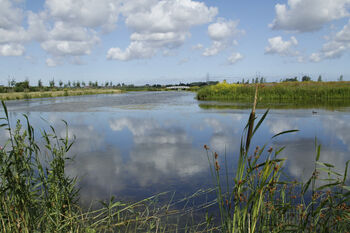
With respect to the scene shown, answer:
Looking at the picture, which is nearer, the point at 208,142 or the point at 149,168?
the point at 149,168

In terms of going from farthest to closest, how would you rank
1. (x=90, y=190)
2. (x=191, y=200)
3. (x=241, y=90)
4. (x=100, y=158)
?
(x=241, y=90) < (x=100, y=158) < (x=90, y=190) < (x=191, y=200)

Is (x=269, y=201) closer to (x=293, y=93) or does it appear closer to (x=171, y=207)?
(x=171, y=207)

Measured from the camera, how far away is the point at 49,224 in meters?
1.90

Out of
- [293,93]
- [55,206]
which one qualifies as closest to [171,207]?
[55,206]

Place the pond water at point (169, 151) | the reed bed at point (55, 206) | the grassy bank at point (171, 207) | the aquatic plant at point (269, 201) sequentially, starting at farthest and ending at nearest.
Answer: the pond water at point (169, 151), the reed bed at point (55, 206), the grassy bank at point (171, 207), the aquatic plant at point (269, 201)

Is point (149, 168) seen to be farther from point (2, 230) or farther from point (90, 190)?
point (2, 230)

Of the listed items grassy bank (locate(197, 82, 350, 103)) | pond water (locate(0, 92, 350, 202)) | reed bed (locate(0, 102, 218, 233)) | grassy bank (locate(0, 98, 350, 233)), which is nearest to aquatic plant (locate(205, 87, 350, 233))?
grassy bank (locate(0, 98, 350, 233))

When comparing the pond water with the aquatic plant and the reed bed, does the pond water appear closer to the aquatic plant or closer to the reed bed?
the reed bed

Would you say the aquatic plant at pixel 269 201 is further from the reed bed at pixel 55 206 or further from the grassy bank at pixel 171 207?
the reed bed at pixel 55 206

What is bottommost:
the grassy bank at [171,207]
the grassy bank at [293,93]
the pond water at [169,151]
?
the pond water at [169,151]

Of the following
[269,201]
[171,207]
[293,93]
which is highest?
[293,93]

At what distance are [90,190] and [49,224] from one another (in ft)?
4.08

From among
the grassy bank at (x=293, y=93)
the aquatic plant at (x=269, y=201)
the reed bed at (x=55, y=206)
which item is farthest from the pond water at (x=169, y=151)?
the grassy bank at (x=293, y=93)

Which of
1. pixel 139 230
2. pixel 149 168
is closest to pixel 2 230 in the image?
pixel 139 230
